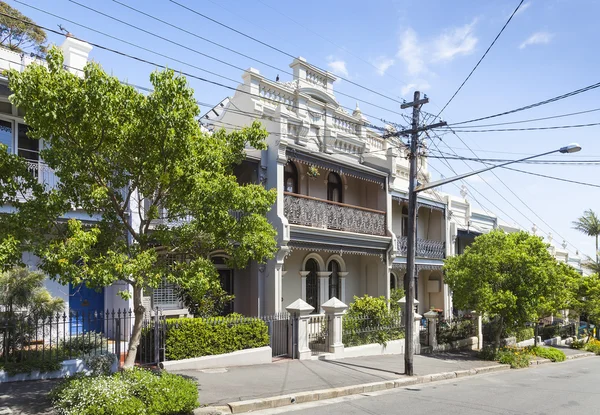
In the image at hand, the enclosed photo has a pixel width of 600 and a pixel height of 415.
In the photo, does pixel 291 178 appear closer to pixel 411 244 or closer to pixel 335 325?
pixel 335 325

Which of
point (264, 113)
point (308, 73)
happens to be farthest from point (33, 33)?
point (308, 73)

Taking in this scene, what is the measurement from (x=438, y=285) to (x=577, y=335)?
948cm

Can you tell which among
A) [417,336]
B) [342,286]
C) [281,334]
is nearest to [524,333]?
[417,336]

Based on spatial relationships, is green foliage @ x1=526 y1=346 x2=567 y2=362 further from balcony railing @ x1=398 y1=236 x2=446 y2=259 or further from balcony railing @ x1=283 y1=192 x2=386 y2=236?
balcony railing @ x1=283 y1=192 x2=386 y2=236

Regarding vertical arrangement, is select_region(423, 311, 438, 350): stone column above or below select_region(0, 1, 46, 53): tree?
below

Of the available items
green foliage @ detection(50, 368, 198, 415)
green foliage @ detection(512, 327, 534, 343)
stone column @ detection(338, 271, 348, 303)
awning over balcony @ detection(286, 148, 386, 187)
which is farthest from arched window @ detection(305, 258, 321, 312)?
green foliage @ detection(50, 368, 198, 415)

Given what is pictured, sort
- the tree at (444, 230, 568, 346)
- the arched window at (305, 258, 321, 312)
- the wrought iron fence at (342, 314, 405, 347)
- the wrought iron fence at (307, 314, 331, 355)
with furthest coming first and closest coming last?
the arched window at (305, 258, 321, 312) → the tree at (444, 230, 568, 346) → the wrought iron fence at (342, 314, 405, 347) → the wrought iron fence at (307, 314, 331, 355)

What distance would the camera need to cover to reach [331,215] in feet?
60.8

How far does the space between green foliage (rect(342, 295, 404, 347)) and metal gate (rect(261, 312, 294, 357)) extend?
2.05 m

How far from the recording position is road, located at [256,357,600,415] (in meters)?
9.91

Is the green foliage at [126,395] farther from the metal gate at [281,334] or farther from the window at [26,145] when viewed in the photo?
the window at [26,145]

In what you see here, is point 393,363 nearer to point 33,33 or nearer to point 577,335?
point 33,33

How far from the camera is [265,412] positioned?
369 inches

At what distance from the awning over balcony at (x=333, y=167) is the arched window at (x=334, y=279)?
3.63 m
